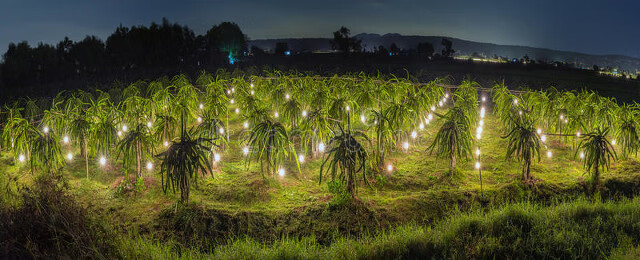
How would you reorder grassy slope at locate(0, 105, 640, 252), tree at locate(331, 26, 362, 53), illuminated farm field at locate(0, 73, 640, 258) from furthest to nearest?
tree at locate(331, 26, 362, 53), grassy slope at locate(0, 105, 640, 252), illuminated farm field at locate(0, 73, 640, 258)

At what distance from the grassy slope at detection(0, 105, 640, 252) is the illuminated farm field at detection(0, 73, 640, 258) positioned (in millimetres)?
29

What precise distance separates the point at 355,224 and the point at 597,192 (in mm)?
5279

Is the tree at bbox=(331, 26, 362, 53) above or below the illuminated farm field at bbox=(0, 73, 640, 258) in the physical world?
above

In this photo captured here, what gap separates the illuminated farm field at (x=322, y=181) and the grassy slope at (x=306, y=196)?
3 centimetres

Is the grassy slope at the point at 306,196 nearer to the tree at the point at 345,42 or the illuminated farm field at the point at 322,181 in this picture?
the illuminated farm field at the point at 322,181

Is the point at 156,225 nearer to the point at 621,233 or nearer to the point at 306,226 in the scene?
the point at 306,226

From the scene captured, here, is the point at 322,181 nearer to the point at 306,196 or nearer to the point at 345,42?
the point at 306,196

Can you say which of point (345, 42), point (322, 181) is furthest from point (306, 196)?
point (345, 42)

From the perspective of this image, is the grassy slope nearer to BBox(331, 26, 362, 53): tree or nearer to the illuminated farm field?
the illuminated farm field

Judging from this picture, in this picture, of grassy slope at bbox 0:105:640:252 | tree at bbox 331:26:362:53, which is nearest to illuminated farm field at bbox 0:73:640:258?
grassy slope at bbox 0:105:640:252

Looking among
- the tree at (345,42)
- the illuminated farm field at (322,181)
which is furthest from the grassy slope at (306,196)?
the tree at (345,42)

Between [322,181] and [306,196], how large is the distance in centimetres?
92

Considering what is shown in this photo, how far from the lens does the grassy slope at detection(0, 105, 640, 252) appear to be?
654cm

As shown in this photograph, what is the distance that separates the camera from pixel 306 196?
25.6 feet
